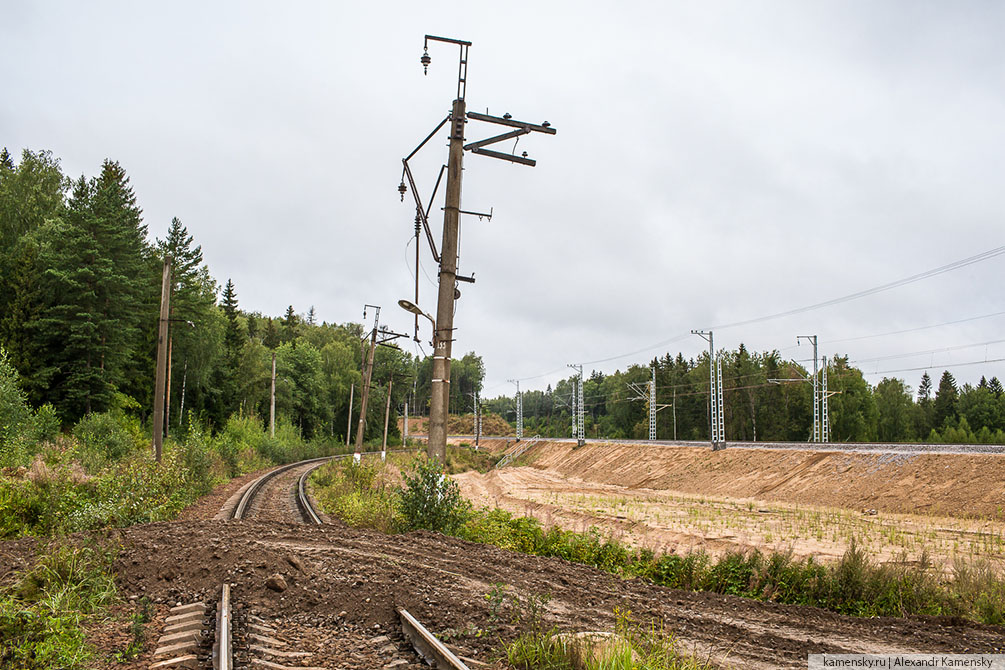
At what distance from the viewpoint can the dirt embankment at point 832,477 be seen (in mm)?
22047

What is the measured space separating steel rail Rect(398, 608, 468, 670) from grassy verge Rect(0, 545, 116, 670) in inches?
111

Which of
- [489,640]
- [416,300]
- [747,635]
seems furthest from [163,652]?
[416,300]

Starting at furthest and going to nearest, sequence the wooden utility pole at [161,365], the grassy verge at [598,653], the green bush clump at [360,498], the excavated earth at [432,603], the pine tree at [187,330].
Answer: the pine tree at [187,330]
the wooden utility pole at [161,365]
the green bush clump at [360,498]
the excavated earth at [432,603]
the grassy verge at [598,653]

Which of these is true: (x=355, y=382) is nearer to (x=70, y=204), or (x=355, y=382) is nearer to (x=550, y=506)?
(x=70, y=204)

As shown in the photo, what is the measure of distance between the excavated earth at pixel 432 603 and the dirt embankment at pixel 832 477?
17.4 metres

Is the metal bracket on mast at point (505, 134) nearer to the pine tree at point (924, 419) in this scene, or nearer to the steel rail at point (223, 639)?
the steel rail at point (223, 639)

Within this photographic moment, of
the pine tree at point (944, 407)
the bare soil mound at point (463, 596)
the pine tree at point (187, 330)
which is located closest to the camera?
the bare soil mound at point (463, 596)

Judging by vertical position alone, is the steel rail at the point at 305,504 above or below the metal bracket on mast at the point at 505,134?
below

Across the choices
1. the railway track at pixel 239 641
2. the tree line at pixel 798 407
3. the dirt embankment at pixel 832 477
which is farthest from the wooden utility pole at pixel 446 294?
the tree line at pixel 798 407

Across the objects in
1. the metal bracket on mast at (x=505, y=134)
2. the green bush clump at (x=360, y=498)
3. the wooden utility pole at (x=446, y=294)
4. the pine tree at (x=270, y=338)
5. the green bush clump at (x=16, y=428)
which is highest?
the pine tree at (x=270, y=338)

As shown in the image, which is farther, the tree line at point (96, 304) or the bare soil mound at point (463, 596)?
the tree line at point (96, 304)

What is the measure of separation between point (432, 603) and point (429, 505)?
17.1 ft

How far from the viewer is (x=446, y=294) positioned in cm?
1209

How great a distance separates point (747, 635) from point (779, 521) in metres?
15.1
